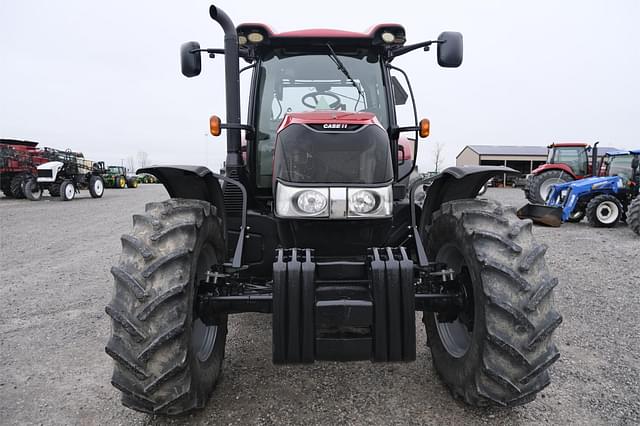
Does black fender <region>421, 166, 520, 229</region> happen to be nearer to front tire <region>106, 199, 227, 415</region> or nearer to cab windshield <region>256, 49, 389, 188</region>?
cab windshield <region>256, 49, 389, 188</region>

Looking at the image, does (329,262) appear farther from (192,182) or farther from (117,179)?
(117,179)

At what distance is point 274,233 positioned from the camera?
2.90 metres

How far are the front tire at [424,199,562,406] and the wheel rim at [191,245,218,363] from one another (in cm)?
151

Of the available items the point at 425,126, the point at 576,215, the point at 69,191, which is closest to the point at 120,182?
the point at 69,191

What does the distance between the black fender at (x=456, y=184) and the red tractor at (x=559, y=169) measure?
1266 cm

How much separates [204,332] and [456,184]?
6.25 feet

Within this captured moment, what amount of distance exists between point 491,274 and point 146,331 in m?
1.71

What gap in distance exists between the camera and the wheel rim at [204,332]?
2.40m

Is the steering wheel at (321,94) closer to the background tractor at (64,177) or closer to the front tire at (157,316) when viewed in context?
the front tire at (157,316)

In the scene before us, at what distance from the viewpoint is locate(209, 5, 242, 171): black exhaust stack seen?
2.62 metres

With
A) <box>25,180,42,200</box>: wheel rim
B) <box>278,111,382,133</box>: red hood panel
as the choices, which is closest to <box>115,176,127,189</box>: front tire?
<box>25,180,42,200</box>: wheel rim

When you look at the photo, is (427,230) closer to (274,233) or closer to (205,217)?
(274,233)

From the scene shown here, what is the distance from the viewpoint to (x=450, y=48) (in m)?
2.96

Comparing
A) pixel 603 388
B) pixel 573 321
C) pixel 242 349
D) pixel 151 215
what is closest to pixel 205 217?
pixel 151 215
